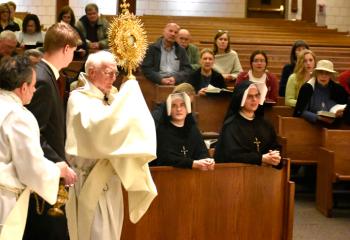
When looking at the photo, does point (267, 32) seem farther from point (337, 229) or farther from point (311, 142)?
Answer: point (337, 229)

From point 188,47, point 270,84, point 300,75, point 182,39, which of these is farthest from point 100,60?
point 188,47

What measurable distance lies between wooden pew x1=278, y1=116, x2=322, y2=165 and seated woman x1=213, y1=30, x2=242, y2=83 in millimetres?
1807

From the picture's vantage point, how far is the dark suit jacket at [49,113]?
4.39 m

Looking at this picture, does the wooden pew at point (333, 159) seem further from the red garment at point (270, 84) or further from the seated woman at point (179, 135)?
the seated woman at point (179, 135)

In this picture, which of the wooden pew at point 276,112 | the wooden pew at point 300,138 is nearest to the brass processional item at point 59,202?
the wooden pew at point 300,138

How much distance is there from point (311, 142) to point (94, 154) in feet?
14.0

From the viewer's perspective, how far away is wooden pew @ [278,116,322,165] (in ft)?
27.2

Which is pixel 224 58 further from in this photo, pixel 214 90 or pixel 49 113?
pixel 49 113

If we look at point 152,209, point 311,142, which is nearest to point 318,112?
point 311,142

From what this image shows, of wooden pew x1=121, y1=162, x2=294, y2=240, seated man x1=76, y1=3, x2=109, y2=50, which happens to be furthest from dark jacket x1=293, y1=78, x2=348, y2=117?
seated man x1=76, y1=3, x2=109, y2=50

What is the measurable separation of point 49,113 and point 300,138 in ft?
14.5

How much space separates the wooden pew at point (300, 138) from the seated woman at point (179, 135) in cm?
243

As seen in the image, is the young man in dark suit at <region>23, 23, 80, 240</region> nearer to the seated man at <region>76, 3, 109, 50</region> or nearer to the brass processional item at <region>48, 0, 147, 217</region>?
the brass processional item at <region>48, 0, 147, 217</region>

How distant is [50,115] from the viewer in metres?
4.45
